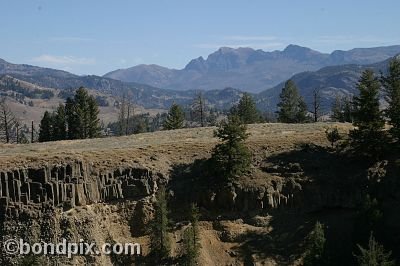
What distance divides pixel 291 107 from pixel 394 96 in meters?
33.0

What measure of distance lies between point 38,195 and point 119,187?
24.4 feet

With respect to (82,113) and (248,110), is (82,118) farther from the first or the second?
(248,110)

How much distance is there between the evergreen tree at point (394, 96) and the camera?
49250 mm

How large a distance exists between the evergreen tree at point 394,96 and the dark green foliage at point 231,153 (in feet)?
47.2

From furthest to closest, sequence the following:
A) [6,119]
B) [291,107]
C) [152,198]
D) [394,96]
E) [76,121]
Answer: [291,107]
[6,119]
[76,121]
[394,96]
[152,198]

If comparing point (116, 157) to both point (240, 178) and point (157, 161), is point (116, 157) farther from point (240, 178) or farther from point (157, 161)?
point (240, 178)

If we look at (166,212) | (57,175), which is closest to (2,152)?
(57,175)

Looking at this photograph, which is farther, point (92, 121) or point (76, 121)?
point (92, 121)

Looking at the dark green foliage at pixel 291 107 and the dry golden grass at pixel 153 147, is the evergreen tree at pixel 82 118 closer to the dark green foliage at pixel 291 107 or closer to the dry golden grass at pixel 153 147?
the dry golden grass at pixel 153 147

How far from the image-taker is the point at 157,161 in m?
52.0

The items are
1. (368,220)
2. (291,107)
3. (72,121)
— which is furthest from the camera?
(291,107)

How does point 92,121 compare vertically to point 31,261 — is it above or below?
above

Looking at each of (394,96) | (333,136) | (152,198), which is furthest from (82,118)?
(394,96)

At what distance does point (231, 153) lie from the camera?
49.2m
